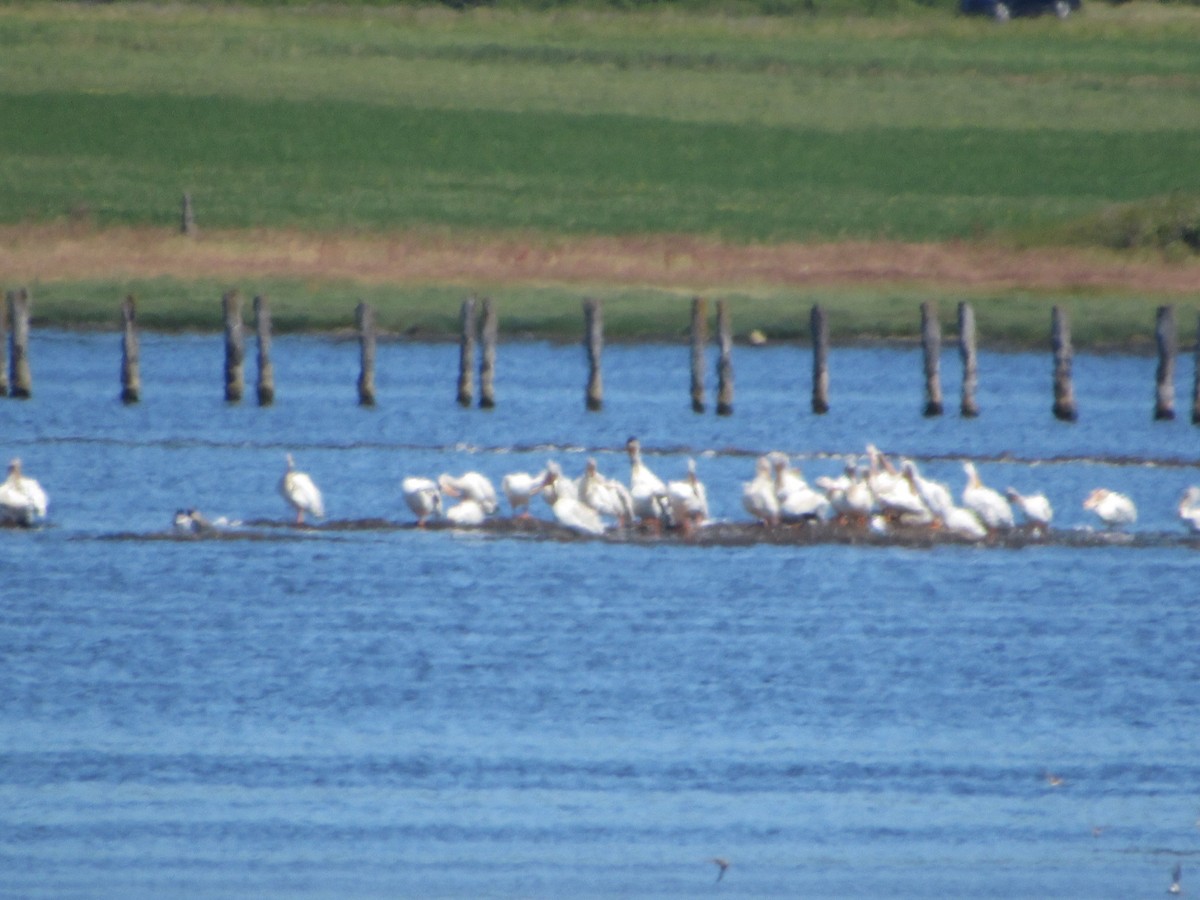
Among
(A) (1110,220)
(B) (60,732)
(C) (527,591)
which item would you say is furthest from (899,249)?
(B) (60,732)

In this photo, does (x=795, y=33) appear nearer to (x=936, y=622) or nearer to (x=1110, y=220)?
(x=1110, y=220)

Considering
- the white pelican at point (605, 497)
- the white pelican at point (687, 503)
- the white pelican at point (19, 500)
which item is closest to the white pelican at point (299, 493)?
the white pelican at point (19, 500)

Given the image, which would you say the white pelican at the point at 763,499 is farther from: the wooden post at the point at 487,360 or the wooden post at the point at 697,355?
the wooden post at the point at 487,360

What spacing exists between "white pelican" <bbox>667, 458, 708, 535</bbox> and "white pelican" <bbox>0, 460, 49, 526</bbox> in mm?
6482

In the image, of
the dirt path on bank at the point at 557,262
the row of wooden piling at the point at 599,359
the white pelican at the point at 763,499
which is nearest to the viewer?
the white pelican at the point at 763,499

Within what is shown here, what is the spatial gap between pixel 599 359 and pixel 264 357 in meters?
4.85

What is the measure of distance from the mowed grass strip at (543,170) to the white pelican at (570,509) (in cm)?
2727

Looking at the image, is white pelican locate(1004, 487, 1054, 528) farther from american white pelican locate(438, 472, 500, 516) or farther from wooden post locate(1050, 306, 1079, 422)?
wooden post locate(1050, 306, 1079, 422)

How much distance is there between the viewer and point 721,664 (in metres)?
21.7

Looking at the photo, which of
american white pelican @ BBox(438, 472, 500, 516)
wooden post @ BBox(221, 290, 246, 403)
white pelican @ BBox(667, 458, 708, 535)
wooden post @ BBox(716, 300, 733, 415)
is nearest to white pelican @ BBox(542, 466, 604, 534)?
american white pelican @ BBox(438, 472, 500, 516)

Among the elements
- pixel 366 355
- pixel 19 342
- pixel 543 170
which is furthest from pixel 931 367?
pixel 543 170

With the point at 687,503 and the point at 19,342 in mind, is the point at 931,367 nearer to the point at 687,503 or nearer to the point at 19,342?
the point at 687,503

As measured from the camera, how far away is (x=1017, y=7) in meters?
87.5

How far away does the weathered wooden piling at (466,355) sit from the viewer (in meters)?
37.2
